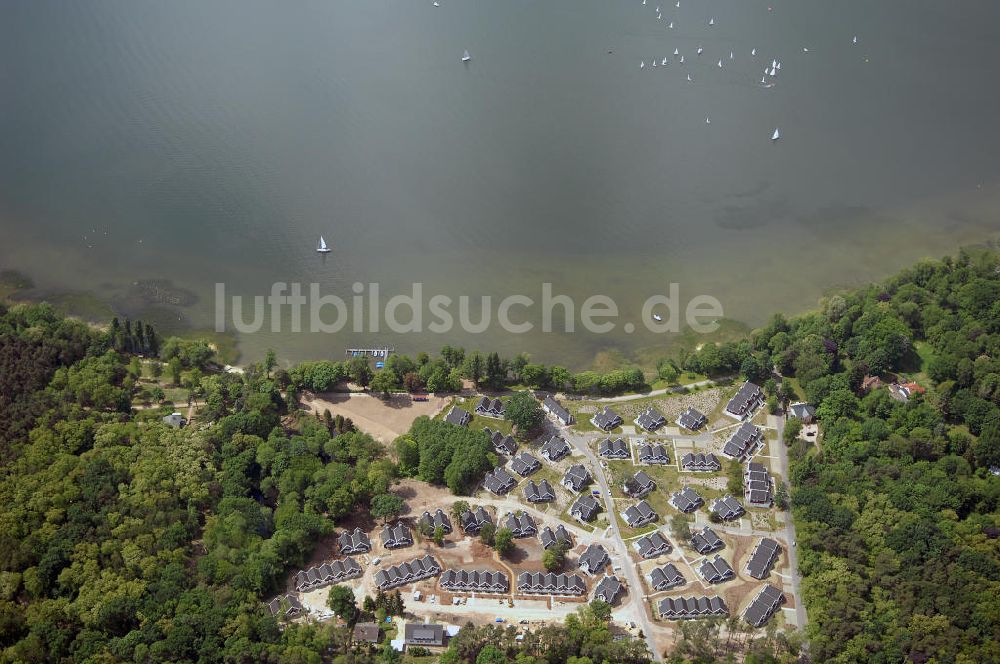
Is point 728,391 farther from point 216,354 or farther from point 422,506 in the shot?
point 216,354

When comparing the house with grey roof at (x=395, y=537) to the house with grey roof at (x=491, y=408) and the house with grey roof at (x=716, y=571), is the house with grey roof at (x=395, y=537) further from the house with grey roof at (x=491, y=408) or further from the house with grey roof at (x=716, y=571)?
the house with grey roof at (x=716, y=571)

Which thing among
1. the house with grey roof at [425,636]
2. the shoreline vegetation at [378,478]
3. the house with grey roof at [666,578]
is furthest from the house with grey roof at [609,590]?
the house with grey roof at [425,636]

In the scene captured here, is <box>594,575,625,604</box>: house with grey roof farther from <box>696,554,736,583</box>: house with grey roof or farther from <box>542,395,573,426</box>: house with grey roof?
<box>542,395,573,426</box>: house with grey roof

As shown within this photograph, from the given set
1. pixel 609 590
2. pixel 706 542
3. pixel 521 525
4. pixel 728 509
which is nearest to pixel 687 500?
pixel 728 509

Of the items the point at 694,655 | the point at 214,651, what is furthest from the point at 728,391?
the point at 214,651

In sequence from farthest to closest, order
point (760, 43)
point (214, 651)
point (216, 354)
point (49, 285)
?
point (760, 43), point (49, 285), point (216, 354), point (214, 651)

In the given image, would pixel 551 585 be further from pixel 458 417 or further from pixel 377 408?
pixel 377 408

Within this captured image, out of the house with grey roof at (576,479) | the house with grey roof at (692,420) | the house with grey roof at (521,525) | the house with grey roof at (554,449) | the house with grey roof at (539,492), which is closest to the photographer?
the house with grey roof at (521,525)
